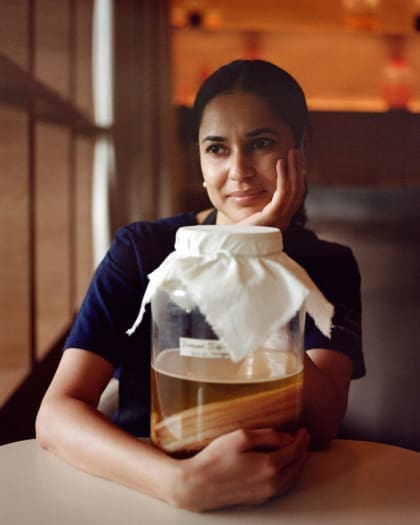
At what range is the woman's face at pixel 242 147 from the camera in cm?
71

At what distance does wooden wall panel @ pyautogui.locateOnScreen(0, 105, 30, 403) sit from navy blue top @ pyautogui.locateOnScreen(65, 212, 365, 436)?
0.66 meters

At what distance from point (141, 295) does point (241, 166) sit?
212 millimetres

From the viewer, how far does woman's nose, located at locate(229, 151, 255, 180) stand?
0.71 meters

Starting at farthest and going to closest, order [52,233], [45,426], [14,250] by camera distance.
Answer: [52,233]
[14,250]
[45,426]

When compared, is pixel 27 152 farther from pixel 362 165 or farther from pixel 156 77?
pixel 362 165

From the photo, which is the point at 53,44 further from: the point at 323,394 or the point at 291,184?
the point at 323,394

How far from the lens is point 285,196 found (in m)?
0.71

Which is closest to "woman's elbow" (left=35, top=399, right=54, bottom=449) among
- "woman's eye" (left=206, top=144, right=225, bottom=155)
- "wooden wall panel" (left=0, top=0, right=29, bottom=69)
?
"woman's eye" (left=206, top=144, right=225, bottom=155)

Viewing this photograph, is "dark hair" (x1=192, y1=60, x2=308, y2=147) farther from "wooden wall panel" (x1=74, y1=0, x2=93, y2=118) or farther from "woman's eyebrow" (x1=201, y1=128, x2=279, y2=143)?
→ "wooden wall panel" (x1=74, y1=0, x2=93, y2=118)

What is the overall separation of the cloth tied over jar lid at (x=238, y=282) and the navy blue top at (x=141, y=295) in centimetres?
23

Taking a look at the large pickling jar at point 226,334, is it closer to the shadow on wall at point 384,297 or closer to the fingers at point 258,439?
the fingers at point 258,439

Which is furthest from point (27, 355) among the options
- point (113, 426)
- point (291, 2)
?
point (291, 2)

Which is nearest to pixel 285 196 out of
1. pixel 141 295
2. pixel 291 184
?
pixel 291 184

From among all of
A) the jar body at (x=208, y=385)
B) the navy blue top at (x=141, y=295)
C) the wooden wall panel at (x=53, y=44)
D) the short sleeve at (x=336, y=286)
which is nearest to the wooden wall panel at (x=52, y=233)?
the wooden wall panel at (x=53, y=44)
